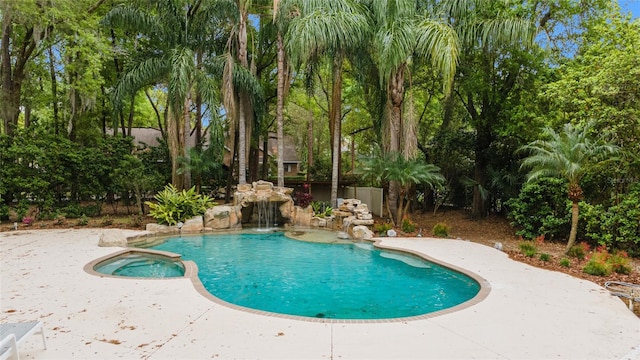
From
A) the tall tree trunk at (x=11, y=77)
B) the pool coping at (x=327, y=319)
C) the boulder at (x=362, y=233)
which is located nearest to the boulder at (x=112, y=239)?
the pool coping at (x=327, y=319)

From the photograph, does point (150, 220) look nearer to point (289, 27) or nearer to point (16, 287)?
point (16, 287)

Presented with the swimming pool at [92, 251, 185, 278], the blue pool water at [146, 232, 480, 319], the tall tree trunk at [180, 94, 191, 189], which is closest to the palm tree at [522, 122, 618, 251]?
the blue pool water at [146, 232, 480, 319]

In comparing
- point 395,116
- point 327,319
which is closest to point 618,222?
point 395,116

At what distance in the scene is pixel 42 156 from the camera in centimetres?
1136

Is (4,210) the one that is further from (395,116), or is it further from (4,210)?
(395,116)

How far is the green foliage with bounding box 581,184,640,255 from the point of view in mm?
7977

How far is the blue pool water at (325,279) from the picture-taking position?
17.5ft

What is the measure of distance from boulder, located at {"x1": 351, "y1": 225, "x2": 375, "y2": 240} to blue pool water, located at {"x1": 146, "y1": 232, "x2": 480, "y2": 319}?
549 mm

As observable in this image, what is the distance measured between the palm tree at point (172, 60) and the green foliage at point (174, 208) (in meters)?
1.82

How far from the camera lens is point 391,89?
11727 millimetres

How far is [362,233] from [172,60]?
907cm

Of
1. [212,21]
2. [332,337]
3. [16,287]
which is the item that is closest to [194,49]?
[212,21]

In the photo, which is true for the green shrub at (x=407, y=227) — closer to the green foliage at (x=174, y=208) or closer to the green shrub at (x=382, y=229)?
the green shrub at (x=382, y=229)

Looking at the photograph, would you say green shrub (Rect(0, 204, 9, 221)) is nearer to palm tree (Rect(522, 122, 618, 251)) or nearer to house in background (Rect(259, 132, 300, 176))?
palm tree (Rect(522, 122, 618, 251))
